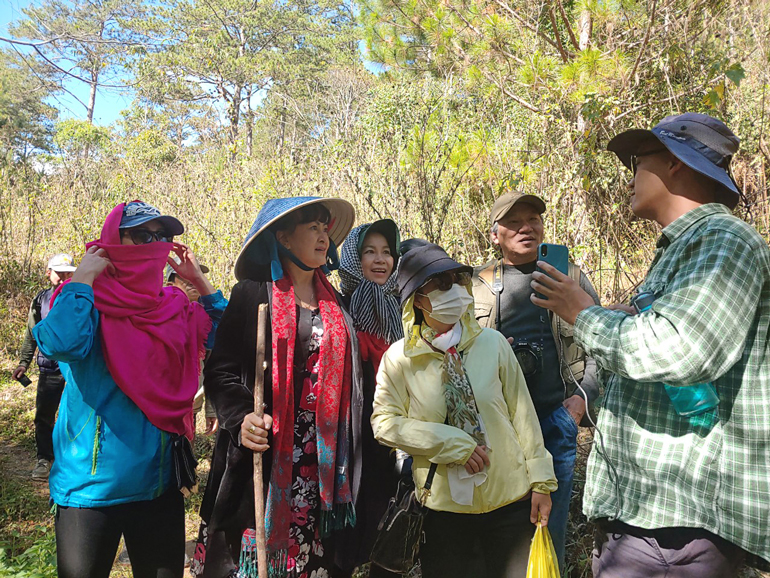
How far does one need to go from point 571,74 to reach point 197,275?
3598 mm

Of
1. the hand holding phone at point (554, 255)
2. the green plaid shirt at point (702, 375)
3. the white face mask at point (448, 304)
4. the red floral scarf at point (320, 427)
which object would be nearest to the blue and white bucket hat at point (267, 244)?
the red floral scarf at point (320, 427)

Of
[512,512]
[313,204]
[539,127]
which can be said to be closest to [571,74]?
[539,127]

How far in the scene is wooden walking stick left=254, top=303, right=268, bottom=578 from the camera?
1926 mm

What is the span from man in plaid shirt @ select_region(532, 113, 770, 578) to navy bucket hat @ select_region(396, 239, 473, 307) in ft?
1.73

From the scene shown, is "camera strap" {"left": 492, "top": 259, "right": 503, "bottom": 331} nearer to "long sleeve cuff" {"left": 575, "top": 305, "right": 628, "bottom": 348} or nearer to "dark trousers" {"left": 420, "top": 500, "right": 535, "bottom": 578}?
"dark trousers" {"left": 420, "top": 500, "right": 535, "bottom": 578}

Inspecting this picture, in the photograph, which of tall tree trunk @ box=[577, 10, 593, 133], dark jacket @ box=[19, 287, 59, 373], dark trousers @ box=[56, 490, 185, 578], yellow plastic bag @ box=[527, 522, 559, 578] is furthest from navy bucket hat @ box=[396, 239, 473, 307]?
tall tree trunk @ box=[577, 10, 593, 133]

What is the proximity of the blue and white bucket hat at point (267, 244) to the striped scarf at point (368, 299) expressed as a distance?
32cm

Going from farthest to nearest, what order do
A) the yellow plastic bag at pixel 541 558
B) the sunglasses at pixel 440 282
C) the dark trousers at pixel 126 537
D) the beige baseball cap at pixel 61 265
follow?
1. the beige baseball cap at pixel 61 265
2. the sunglasses at pixel 440 282
3. the dark trousers at pixel 126 537
4. the yellow plastic bag at pixel 541 558

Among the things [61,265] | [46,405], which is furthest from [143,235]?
[46,405]

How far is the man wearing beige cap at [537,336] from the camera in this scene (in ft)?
8.01

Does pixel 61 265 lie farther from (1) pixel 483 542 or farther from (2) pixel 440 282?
(1) pixel 483 542

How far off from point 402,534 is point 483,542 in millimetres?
299

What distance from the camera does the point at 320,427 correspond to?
2.10m

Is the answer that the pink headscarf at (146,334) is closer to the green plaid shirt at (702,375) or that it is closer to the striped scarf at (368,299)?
the striped scarf at (368,299)
